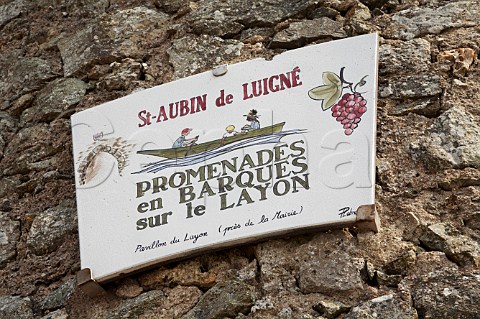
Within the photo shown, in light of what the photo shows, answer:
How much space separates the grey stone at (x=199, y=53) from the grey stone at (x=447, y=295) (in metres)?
1.10

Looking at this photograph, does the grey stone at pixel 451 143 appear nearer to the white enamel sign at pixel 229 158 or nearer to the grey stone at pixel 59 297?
the white enamel sign at pixel 229 158

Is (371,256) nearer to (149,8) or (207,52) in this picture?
(207,52)

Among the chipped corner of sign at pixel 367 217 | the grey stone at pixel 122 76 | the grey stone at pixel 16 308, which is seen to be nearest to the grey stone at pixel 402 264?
the chipped corner of sign at pixel 367 217

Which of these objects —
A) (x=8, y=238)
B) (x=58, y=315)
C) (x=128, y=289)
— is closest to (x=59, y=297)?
(x=58, y=315)

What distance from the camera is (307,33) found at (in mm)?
4395

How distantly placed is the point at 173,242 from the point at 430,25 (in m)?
1.06

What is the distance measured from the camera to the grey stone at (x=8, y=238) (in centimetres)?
430

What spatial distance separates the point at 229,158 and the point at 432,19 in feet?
2.64

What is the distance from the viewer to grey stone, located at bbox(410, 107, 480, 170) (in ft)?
12.9

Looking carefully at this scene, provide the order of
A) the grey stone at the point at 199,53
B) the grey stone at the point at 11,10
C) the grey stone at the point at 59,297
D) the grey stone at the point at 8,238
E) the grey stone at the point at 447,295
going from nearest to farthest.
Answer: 1. the grey stone at the point at 447,295
2. the grey stone at the point at 59,297
3. the grey stone at the point at 8,238
4. the grey stone at the point at 199,53
5. the grey stone at the point at 11,10

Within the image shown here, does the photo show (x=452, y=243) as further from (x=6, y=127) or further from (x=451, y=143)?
(x=6, y=127)

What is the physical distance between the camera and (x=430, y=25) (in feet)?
14.2

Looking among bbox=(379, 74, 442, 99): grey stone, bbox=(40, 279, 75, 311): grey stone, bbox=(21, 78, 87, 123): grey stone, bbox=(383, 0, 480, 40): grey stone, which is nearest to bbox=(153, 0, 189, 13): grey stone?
bbox=(21, 78, 87, 123): grey stone

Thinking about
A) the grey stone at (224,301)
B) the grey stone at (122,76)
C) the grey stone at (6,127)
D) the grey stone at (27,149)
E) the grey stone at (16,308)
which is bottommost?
the grey stone at (224,301)
